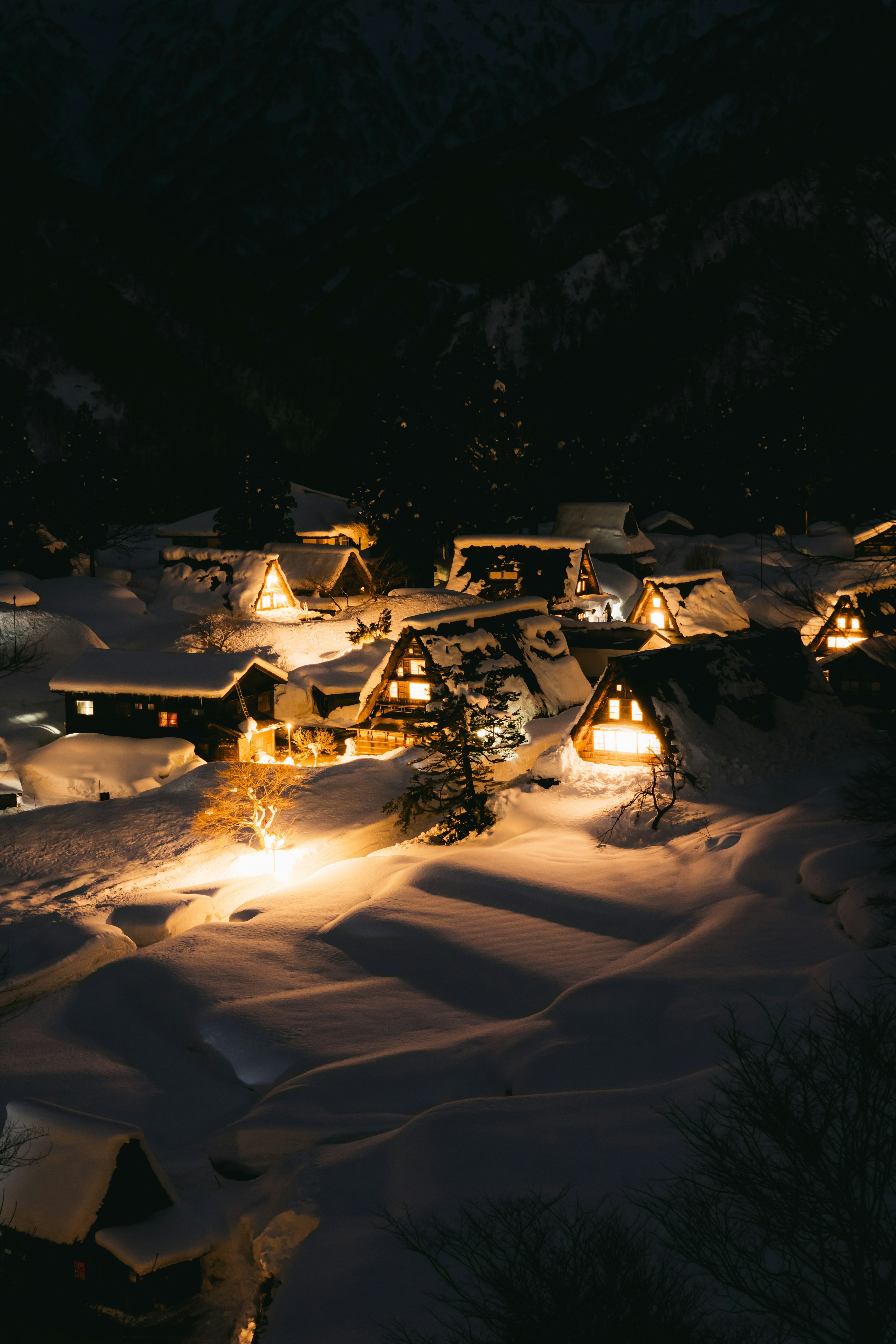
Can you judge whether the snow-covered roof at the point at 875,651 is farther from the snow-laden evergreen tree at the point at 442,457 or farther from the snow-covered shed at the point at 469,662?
the snow-laden evergreen tree at the point at 442,457

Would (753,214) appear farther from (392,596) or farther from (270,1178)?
(392,596)

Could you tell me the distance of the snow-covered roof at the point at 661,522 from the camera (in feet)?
245

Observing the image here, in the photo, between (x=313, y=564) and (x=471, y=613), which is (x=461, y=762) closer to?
(x=471, y=613)

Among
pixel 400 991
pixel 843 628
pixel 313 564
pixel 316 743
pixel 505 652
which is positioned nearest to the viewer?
pixel 400 991

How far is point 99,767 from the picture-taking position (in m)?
38.5

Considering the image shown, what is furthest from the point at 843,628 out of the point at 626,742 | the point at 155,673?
the point at 155,673

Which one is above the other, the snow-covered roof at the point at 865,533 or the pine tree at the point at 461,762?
the snow-covered roof at the point at 865,533

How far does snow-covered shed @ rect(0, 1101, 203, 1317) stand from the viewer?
11.6m

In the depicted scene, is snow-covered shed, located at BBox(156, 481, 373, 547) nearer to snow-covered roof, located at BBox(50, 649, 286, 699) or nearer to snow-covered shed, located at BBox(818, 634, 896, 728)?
snow-covered roof, located at BBox(50, 649, 286, 699)

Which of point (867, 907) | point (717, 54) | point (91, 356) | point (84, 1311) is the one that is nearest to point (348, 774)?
point (867, 907)

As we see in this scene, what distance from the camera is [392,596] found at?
184 feet

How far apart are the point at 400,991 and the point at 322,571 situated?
3902cm

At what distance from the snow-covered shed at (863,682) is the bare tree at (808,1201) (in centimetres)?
2316

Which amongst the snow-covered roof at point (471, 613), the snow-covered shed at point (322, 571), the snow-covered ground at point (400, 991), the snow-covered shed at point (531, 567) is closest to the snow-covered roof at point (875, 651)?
the snow-covered ground at point (400, 991)
